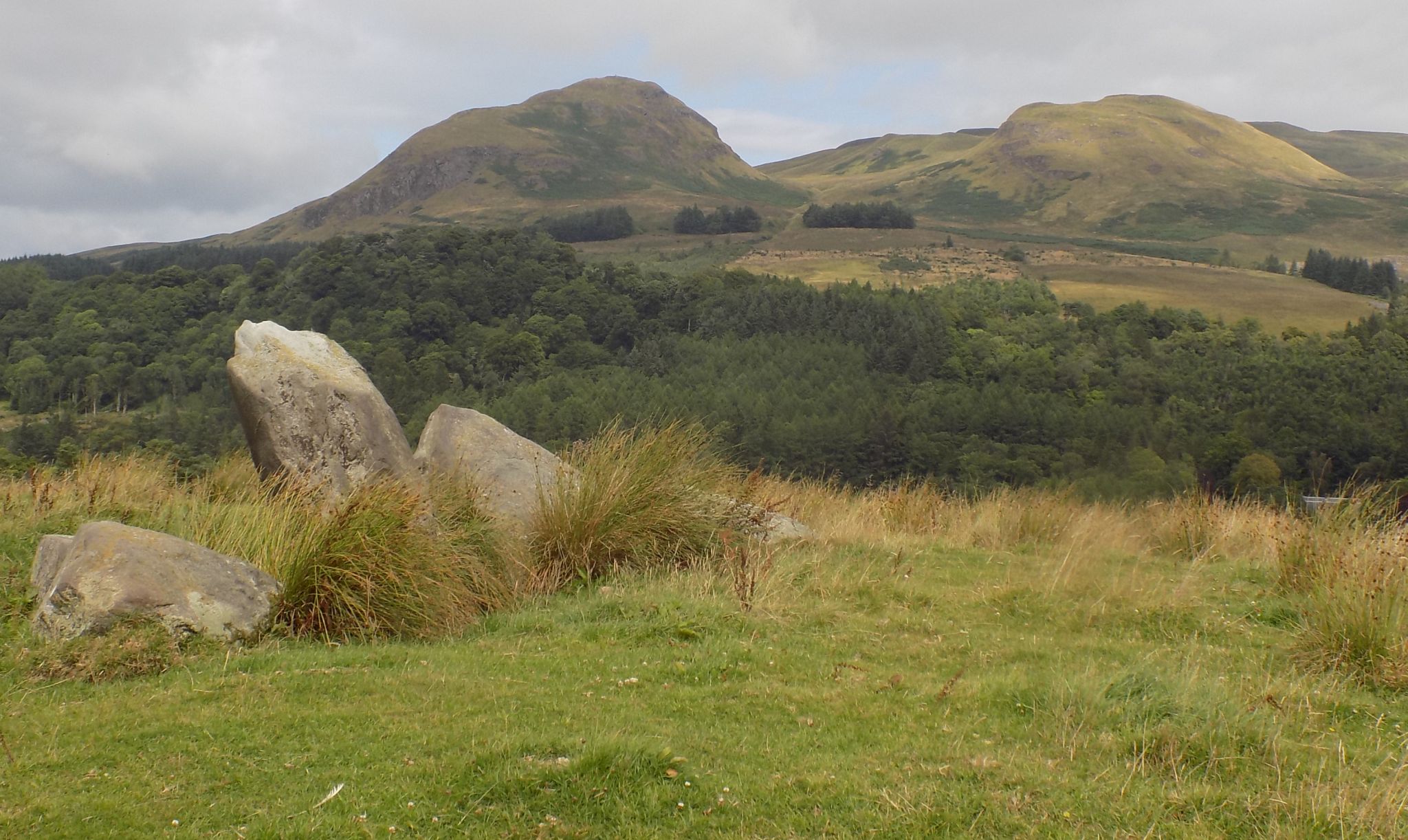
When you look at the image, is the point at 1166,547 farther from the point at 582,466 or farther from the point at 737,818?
the point at 737,818

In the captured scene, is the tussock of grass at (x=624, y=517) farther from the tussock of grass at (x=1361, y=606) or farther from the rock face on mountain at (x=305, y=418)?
the tussock of grass at (x=1361, y=606)

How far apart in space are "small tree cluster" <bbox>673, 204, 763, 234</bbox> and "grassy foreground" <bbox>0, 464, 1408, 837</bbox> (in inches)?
5323

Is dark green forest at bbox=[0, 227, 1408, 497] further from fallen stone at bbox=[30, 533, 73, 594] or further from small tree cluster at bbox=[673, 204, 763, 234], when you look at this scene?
small tree cluster at bbox=[673, 204, 763, 234]

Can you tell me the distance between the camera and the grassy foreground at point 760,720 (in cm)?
402

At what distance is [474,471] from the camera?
10109 millimetres

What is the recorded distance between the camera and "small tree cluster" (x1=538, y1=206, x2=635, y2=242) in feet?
478

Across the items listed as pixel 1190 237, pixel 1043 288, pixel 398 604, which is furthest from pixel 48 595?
pixel 1190 237

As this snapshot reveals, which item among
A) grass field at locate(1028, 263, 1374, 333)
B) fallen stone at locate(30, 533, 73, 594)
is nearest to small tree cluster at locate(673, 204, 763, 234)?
grass field at locate(1028, 263, 1374, 333)

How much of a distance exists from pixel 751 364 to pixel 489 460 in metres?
60.7

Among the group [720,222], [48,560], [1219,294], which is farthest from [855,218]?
[48,560]

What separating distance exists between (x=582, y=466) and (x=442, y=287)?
7460 centimetres

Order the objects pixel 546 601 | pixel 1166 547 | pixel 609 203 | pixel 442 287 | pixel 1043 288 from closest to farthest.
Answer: pixel 546 601, pixel 1166 547, pixel 442 287, pixel 1043 288, pixel 609 203

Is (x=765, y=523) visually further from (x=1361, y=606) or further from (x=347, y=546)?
(x=1361, y=606)

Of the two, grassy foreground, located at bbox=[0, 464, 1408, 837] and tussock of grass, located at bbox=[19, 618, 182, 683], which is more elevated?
tussock of grass, located at bbox=[19, 618, 182, 683]
